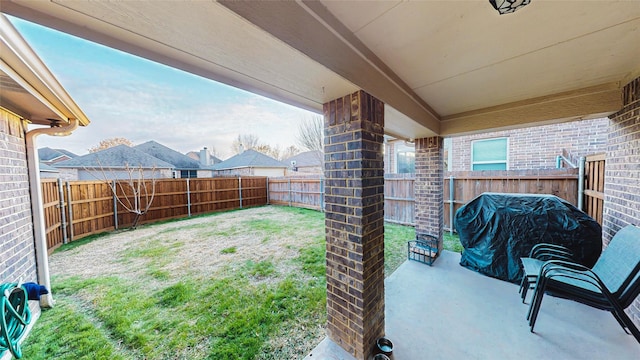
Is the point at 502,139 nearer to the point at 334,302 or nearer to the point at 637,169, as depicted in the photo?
the point at 637,169

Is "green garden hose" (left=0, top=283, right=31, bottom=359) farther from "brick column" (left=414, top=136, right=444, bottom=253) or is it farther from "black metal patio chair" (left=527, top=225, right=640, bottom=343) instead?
"brick column" (left=414, top=136, right=444, bottom=253)

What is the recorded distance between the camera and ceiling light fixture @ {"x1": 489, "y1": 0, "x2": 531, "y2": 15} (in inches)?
42.9

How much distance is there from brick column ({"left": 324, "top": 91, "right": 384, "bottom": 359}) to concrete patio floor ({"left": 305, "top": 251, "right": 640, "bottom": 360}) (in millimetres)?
316

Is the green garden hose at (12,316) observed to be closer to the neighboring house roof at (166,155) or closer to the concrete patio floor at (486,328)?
the concrete patio floor at (486,328)

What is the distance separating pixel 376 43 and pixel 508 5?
2.34 feet

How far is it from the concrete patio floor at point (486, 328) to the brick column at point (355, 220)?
316mm

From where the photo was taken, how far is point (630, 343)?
1.88 metres

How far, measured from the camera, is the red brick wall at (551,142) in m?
4.82

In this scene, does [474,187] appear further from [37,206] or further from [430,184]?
[37,206]

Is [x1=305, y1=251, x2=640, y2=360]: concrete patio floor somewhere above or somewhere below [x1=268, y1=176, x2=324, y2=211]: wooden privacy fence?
below

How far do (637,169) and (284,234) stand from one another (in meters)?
5.67

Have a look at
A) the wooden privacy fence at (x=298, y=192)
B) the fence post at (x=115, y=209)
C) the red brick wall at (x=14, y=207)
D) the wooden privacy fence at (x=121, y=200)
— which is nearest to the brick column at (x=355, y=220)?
the red brick wall at (x=14, y=207)

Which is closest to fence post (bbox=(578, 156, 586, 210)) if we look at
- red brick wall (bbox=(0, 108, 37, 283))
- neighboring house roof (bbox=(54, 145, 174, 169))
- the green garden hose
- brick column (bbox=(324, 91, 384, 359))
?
brick column (bbox=(324, 91, 384, 359))

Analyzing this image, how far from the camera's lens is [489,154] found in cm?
621
